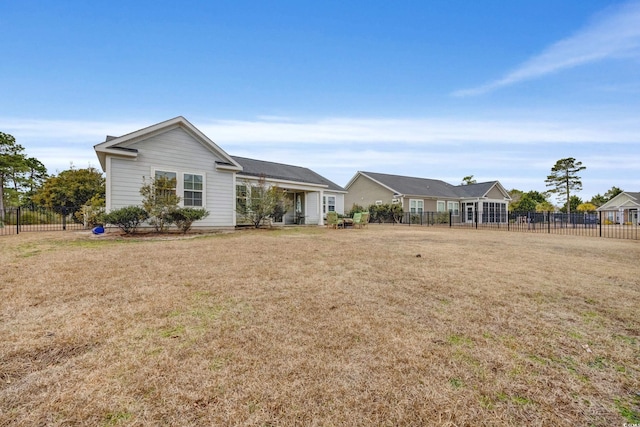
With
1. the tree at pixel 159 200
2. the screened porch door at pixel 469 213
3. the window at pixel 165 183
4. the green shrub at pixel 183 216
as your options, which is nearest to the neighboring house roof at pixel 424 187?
the screened porch door at pixel 469 213

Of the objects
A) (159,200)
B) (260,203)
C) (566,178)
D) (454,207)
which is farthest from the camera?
(566,178)

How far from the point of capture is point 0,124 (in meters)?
24.9

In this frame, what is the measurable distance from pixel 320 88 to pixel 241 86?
537 cm

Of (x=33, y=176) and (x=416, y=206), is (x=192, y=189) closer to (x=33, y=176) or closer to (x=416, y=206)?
(x=416, y=206)

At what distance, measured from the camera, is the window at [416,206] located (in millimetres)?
28886

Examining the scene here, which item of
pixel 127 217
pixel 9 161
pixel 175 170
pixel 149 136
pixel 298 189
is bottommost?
pixel 127 217

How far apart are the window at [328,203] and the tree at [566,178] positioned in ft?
139

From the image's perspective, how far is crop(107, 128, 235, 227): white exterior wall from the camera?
11531mm

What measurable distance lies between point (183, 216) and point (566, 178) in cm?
5595

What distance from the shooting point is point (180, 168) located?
514 inches

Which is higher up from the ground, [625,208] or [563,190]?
[563,190]

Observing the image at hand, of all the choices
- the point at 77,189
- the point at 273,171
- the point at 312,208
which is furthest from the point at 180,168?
the point at 77,189

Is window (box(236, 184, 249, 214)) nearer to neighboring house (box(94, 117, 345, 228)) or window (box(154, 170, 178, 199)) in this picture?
neighboring house (box(94, 117, 345, 228))

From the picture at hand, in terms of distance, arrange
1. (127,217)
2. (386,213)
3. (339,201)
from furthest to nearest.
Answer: (386,213)
(339,201)
(127,217)
